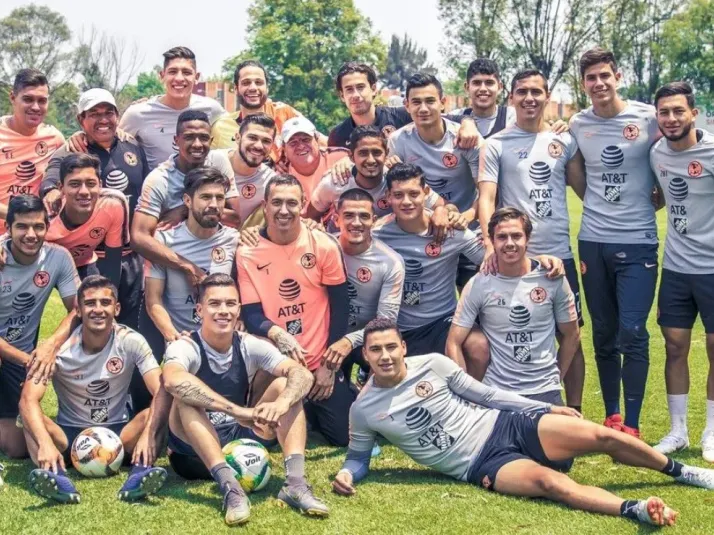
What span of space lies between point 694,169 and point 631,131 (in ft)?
1.99

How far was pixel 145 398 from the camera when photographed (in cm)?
703

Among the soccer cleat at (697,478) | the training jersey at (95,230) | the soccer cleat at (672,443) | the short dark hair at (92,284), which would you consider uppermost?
the training jersey at (95,230)

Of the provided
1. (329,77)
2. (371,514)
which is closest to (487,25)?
(329,77)

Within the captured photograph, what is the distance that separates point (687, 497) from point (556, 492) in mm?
896

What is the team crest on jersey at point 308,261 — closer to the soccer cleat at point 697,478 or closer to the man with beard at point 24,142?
the man with beard at point 24,142

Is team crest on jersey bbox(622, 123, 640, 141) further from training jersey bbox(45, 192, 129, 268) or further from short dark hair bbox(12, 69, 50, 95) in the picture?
short dark hair bbox(12, 69, 50, 95)

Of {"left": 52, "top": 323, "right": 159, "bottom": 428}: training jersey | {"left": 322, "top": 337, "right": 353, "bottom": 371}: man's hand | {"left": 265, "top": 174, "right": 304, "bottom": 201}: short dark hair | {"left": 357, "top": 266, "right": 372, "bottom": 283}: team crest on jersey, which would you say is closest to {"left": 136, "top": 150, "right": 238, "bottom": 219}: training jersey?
{"left": 265, "top": 174, "right": 304, "bottom": 201}: short dark hair

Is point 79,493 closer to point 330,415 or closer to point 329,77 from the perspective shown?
point 330,415

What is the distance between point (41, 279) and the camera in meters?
6.88

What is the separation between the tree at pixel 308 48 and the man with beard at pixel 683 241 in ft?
169

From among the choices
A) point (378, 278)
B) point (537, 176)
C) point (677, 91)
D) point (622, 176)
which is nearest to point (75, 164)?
point (378, 278)

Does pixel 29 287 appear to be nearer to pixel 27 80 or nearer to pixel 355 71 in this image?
pixel 27 80

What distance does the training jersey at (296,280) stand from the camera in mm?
6914

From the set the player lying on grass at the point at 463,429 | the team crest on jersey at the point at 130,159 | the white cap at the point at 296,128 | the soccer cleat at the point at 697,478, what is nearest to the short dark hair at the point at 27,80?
the team crest on jersey at the point at 130,159
